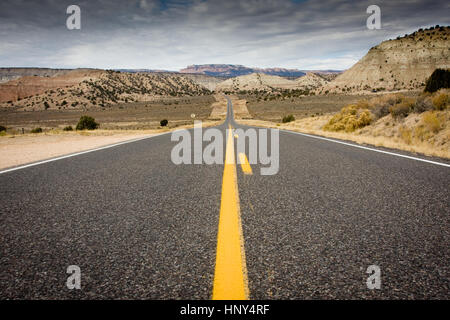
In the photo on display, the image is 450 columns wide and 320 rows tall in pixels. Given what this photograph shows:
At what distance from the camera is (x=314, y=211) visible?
9.11 feet

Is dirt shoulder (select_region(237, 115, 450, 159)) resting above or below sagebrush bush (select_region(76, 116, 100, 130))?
below

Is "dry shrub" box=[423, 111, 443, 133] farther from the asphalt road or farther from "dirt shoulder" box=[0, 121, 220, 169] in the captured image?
"dirt shoulder" box=[0, 121, 220, 169]

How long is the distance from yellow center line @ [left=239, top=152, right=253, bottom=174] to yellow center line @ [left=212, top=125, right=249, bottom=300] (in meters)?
1.68

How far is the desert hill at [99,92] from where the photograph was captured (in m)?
86.4

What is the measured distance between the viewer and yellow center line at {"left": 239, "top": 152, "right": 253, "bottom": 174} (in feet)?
15.7

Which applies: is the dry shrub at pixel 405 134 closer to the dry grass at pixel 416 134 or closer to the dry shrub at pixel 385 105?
the dry grass at pixel 416 134

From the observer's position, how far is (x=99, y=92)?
97062 mm

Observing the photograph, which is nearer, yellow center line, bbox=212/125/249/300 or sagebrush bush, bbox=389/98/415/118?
yellow center line, bbox=212/125/249/300

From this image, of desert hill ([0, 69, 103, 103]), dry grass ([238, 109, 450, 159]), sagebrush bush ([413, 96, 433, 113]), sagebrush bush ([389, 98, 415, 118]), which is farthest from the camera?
desert hill ([0, 69, 103, 103])

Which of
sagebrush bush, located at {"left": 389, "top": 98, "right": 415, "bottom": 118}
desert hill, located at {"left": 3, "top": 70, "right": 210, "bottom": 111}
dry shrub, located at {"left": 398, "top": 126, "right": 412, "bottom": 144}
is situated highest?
desert hill, located at {"left": 3, "top": 70, "right": 210, "bottom": 111}

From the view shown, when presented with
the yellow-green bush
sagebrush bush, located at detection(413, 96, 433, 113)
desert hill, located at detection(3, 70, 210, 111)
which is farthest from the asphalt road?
desert hill, located at detection(3, 70, 210, 111)
